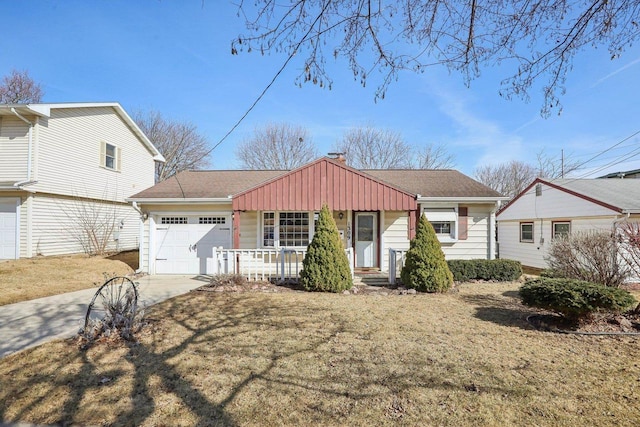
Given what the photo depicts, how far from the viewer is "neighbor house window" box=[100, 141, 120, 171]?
15047 mm

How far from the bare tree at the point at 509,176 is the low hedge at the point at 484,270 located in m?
24.9

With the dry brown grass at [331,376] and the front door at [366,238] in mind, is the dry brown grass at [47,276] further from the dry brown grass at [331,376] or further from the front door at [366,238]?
the front door at [366,238]

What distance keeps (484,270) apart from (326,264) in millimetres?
5212

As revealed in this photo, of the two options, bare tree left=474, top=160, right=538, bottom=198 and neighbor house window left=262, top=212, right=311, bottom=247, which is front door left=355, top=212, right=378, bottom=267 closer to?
neighbor house window left=262, top=212, right=311, bottom=247

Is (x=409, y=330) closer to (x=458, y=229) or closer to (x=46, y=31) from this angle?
(x=458, y=229)

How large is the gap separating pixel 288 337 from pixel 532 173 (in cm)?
3563

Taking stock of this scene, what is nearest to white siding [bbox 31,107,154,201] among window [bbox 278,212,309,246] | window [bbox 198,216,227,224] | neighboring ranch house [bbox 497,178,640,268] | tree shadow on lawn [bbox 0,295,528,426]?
window [bbox 198,216,227,224]

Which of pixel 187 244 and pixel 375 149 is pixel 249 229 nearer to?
pixel 187 244

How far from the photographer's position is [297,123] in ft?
93.0

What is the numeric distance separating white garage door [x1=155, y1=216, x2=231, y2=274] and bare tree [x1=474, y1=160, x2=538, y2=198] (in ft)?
98.0

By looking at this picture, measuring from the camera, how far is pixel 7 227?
11711 mm

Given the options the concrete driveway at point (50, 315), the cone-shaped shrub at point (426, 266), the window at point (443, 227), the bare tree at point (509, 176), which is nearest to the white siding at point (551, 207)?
the window at point (443, 227)

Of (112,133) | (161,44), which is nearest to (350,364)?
(161,44)

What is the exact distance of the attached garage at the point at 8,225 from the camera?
38.3ft
